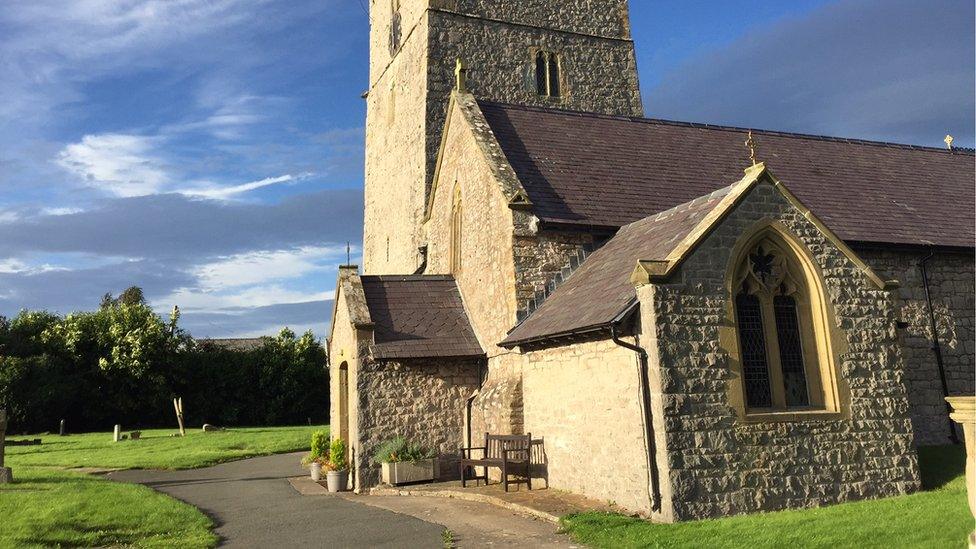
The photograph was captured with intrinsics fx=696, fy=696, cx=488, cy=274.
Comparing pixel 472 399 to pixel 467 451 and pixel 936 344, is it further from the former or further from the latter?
pixel 936 344

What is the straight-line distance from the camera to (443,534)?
31.7 ft

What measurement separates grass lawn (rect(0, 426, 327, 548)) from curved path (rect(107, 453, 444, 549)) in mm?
609

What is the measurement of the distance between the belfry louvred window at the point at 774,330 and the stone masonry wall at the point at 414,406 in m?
6.97

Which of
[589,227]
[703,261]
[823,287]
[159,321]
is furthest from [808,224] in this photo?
[159,321]

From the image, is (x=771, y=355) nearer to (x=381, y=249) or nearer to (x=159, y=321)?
(x=381, y=249)

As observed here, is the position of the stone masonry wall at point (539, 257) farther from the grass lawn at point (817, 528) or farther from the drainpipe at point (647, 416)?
the grass lawn at point (817, 528)

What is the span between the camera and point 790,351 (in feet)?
36.8

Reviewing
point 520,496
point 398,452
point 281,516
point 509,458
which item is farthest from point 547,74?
point 281,516

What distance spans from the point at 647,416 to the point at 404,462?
21.4ft

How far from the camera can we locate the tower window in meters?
26.5

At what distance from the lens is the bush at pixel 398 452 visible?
14820 millimetres

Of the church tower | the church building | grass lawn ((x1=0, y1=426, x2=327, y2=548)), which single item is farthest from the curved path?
the church tower

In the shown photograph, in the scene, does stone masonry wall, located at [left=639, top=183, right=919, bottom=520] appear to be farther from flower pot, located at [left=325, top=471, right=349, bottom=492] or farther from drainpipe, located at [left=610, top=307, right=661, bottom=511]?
flower pot, located at [left=325, top=471, right=349, bottom=492]

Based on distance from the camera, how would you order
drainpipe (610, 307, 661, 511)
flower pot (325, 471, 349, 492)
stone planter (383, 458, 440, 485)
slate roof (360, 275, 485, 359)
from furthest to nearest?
slate roof (360, 275, 485, 359) < flower pot (325, 471, 349, 492) < stone planter (383, 458, 440, 485) < drainpipe (610, 307, 661, 511)
